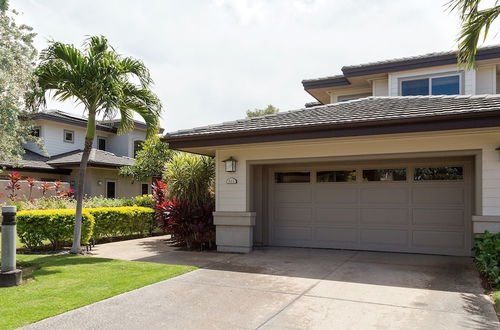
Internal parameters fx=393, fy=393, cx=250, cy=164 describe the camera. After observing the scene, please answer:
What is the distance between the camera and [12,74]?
7.42 meters

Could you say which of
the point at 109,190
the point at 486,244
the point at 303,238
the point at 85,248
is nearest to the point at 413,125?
the point at 486,244

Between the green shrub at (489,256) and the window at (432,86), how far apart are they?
7.47 meters

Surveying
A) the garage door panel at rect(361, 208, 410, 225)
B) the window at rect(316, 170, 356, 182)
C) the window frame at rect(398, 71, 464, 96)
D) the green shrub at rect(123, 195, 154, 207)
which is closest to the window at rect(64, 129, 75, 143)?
the green shrub at rect(123, 195, 154, 207)

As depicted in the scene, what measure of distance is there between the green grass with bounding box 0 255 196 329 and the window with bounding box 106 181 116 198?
48.6ft

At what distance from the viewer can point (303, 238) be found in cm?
1084

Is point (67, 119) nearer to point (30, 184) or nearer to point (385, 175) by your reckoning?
point (30, 184)

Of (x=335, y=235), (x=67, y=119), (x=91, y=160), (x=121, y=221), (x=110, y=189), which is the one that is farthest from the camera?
(x=67, y=119)

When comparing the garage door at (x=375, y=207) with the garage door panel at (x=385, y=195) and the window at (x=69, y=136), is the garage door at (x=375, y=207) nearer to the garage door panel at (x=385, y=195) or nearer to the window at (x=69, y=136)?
the garage door panel at (x=385, y=195)

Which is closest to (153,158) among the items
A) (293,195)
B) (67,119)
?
(293,195)

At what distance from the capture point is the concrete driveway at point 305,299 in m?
4.80

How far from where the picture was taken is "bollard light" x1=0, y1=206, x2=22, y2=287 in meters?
6.32

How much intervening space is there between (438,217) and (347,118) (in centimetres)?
334

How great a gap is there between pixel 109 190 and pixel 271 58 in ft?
46.6

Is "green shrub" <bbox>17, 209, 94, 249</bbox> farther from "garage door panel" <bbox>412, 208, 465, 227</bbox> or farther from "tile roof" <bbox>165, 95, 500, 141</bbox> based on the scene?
"garage door panel" <bbox>412, 208, 465, 227</bbox>
